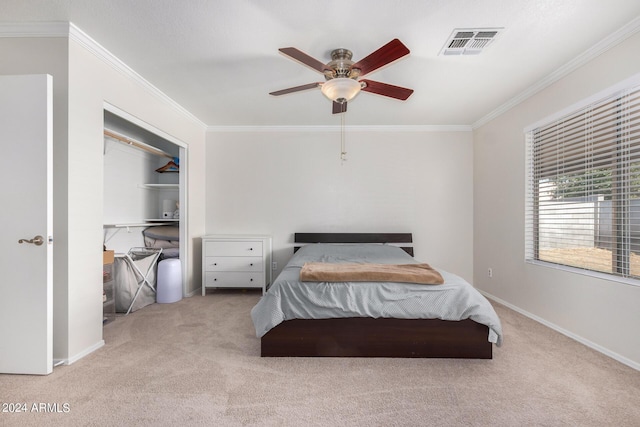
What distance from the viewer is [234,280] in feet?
12.5

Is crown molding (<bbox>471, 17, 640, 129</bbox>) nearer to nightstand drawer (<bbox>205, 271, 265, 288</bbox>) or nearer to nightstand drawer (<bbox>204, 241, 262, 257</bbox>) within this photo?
nightstand drawer (<bbox>204, 241, 262, 257</bbox>)

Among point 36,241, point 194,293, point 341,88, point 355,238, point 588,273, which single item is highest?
point 341,88

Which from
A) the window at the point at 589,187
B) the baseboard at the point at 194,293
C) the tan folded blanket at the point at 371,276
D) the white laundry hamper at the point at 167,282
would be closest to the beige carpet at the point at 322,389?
the tan folded blanket at the point at 371,276

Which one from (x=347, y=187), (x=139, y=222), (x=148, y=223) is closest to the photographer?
(x=139, y=222)

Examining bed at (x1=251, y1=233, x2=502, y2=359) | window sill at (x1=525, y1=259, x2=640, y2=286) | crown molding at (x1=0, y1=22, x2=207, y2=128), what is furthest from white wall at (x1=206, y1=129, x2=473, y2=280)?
bed at (x1=251, y1=233, x2=502, y2=359)

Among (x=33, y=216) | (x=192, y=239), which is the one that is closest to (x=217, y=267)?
(x=192, y=239)

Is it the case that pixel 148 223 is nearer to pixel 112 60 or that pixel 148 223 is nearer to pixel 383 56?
pixel 112 60

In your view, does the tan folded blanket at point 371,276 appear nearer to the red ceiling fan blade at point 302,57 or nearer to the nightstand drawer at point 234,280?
the red ceiling fan blade at point 302,57

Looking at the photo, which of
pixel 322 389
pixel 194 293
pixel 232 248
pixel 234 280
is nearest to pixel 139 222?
pixel 194 293

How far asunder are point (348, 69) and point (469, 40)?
93 centimetres

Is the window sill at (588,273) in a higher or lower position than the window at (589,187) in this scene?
lower

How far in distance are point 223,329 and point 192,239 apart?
1.62 metres

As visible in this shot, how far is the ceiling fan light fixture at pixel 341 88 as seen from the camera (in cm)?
201

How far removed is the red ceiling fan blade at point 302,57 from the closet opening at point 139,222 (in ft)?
6.17
